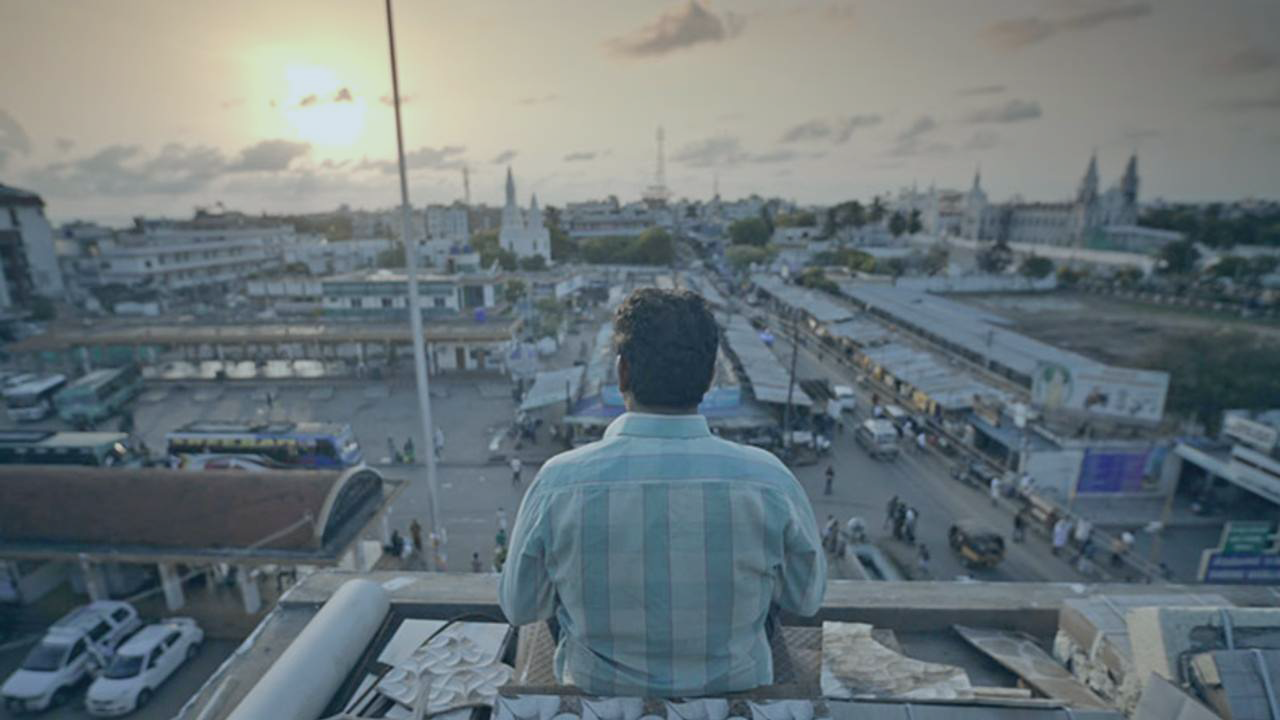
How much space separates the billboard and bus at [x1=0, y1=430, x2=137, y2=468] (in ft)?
75.6

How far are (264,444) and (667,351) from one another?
Result: 54.6ft

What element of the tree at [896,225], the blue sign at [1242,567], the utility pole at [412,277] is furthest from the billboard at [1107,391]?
the tree at [896,225]

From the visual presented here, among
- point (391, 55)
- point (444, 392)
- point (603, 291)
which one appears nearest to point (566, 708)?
point (391, 55)

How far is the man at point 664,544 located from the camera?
56.1 inches

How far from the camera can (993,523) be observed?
42.0ft

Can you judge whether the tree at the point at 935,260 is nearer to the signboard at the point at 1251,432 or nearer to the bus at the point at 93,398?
the signboard at the point at 1251,432

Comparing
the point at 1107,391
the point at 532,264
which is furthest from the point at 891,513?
the point at 532,264

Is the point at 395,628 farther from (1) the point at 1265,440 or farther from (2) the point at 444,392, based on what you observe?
(2) the point at 444,392

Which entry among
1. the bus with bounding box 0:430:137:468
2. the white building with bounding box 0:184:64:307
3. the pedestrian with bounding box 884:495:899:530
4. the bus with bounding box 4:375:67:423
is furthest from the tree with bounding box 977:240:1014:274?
the white building with bounding box 0:184:64:307

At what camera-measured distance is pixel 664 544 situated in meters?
1.43

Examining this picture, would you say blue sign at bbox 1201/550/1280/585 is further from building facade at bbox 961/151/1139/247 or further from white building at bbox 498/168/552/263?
building facade at bbox 961/151/1139/247

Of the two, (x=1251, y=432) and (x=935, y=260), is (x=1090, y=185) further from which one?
(x=1251, y=432)

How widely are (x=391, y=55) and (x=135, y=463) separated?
1210cm

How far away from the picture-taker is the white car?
7461 mm
